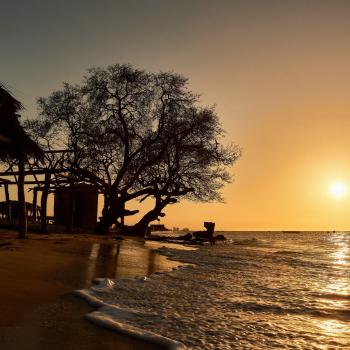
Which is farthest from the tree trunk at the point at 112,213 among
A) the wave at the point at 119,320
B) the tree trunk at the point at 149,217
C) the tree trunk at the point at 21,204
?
the wave at the point at 119,320

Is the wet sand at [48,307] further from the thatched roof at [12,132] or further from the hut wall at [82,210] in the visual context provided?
the hut wall at [82,210]

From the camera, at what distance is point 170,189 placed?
2808 centimetres

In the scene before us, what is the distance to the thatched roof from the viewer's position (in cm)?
1298

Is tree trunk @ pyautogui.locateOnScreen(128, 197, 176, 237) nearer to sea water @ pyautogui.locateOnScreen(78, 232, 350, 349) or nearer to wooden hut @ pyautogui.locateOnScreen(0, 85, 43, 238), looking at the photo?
wooden hut @ pyautogui.locateOnScreen(0, 85, 43, 238)

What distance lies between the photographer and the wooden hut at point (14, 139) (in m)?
13.0

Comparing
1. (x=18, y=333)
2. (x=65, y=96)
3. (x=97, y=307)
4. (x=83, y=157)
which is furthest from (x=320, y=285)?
(x=65, y=96)

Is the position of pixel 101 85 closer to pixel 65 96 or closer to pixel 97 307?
pixel 65 96

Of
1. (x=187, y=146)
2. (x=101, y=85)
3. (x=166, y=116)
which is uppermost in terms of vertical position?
(x=101, y=85)

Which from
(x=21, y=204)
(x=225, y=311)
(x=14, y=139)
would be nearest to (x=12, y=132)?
(x=14, y=139)

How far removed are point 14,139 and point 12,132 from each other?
0.79 ft

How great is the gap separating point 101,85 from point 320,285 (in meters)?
21.7

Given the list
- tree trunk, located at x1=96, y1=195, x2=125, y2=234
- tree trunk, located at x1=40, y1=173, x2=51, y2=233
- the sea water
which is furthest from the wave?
tree trunk, located at x1=96, y1=195, x2=125, y2=234

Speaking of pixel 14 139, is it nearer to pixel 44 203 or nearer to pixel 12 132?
pixel 12 132

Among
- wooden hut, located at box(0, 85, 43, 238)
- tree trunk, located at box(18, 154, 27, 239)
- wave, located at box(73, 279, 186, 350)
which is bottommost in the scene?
wave, located at box(73, 279, 186, 350)
